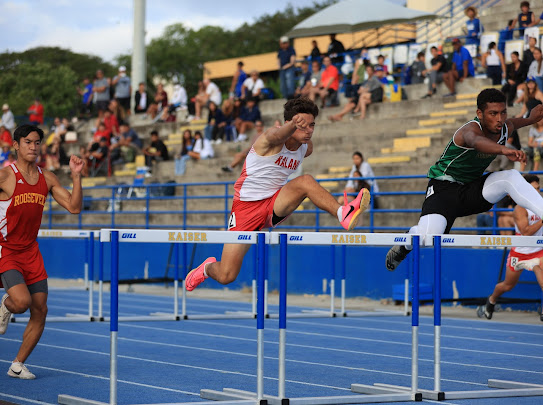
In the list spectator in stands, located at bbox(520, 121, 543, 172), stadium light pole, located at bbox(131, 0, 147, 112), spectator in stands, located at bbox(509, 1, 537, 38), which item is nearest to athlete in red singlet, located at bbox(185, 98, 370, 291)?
spectator in stands, located at bbox(520, 121, 543, 172)

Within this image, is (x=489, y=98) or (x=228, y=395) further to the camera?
(x=489, y=98)

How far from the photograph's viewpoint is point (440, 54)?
64.8 feet

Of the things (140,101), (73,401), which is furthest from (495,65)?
(73,401)

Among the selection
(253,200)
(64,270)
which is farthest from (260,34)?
(253,200)

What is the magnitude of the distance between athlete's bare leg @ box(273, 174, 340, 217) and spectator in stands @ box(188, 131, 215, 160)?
14.9 meters

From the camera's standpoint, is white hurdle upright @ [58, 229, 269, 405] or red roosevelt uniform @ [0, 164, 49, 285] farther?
red roosevelt uniform @ [0, 164, 49, 285]

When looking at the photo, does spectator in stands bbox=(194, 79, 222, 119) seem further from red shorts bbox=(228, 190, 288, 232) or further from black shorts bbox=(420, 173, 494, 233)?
black shorts bbox=(420, 173, 494, 233)

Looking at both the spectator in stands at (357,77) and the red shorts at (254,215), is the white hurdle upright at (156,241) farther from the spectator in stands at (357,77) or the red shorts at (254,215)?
the spectator in stands at (357,77)

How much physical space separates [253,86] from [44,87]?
38842mm

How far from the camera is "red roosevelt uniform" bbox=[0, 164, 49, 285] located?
735 centimetres

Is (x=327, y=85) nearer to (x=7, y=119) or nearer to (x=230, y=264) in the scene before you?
(x=7, y=119)

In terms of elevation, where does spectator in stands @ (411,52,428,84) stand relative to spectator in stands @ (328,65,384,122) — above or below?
above

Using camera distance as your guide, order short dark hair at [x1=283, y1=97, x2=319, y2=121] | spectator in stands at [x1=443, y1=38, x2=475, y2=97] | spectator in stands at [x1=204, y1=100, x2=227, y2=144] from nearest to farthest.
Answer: short dark hair at [x1=283, y1=97, x2=319, y2=121], spectator in stands at [x1=443, y1=38, x2=475, y2=97], spectator in stands at [x1=204, y1=100, x2=227, y2=144]

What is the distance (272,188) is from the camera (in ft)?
25.2
